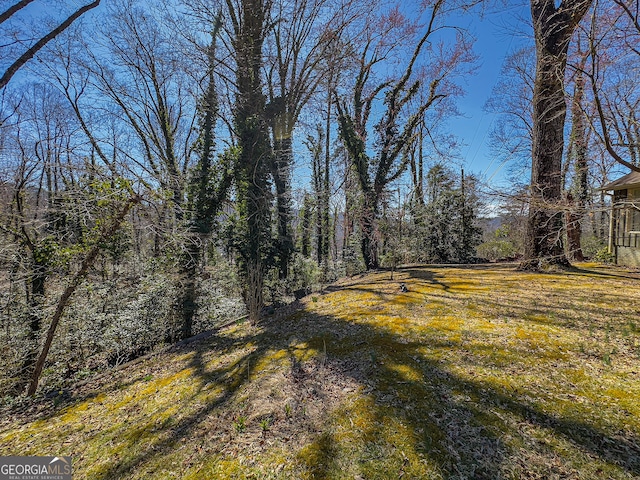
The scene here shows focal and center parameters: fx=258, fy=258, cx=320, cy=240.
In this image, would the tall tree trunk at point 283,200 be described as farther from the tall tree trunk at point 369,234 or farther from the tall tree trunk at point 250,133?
the tall tree trunk at point 369,234

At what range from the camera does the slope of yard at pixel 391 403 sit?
1.60 meters

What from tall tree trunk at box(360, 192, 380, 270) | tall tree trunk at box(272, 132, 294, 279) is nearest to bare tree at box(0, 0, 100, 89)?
tall tree trunk at box(272, 132, 294, 279)

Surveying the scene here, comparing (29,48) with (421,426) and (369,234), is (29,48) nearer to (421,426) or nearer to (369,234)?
(421,426)

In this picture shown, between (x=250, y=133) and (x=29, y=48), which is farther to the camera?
(x=250, y=133)

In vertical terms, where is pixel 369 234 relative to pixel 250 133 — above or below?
below

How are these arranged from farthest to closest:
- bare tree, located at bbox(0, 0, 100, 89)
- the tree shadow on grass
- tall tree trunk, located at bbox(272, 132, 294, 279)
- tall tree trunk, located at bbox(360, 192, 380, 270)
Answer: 1. tall tree trunk, located at bbox(360, 192, 380, 270)
2. tall tree trunk, located at bbox(272, 132, 294, 279)
3. bare tree, located at bbox(0, 0, 100, 89)
4. the tree shadow on grass

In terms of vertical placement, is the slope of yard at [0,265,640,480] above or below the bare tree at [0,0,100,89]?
below

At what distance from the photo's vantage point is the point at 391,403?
82.6 inches

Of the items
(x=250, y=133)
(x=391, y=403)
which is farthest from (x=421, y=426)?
(x=250, y=133)

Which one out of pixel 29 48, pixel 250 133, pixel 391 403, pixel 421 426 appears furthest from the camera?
pixel 250 133

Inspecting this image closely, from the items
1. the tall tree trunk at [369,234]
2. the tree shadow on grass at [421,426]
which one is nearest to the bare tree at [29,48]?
the tree shadow on grass at [421,426]

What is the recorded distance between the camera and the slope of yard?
1599mm

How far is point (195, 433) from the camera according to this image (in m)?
2.19

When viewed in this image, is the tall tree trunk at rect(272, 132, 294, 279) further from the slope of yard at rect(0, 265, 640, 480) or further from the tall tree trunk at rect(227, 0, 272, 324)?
the slope of yard at rect(0, 265, 640, 480)
